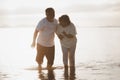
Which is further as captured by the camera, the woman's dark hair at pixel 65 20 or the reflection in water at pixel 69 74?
the woman's dark hair at pixel 65 20

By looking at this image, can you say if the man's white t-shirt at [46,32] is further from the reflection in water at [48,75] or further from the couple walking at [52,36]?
the reflection in water at [48,75]

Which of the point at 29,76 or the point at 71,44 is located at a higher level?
the point at 71,44

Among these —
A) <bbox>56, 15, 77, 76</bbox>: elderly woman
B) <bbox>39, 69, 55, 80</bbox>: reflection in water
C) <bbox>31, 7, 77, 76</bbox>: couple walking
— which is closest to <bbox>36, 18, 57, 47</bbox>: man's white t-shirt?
<bbox>31, 7, 77, 76</bbox>: couple walking

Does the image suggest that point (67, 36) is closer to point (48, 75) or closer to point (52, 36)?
point (52, 36)

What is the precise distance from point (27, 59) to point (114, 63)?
2.30 meters

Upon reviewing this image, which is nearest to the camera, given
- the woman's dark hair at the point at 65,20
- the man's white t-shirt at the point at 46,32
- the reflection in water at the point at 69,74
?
the reflection in water at the point at 69,74

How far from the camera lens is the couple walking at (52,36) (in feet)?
23.3

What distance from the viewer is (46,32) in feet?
23.9

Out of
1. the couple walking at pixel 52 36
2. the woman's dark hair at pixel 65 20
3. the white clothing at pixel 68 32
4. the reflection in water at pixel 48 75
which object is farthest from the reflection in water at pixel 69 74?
the woman's dark hair at pixel 65 20

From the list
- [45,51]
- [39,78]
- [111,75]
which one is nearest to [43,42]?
[45,51]

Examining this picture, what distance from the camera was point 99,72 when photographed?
740 cm

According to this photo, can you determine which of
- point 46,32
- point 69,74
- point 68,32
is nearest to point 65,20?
point 68,32

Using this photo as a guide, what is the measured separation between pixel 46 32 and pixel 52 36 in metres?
0.12

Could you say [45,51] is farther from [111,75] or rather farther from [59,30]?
[111,75]
